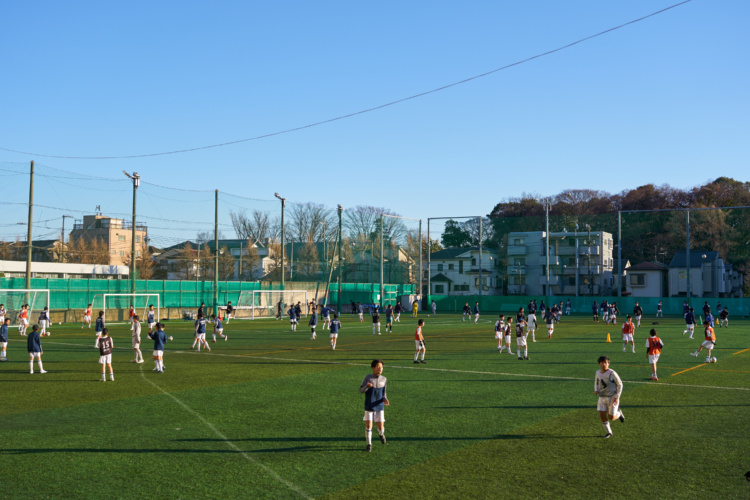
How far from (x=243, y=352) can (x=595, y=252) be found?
6870 cm

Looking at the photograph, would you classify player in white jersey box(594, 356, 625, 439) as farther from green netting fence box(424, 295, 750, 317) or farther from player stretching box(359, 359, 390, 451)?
green netting fence box(424, 295, 750, 317)

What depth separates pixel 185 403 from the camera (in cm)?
1608

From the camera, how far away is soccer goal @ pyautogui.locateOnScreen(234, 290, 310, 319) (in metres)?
60.2

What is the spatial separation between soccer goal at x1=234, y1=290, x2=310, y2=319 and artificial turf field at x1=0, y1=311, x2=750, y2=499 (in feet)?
115

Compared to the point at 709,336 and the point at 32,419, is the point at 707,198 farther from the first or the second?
the point at 32,419

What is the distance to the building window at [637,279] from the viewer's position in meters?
83.8

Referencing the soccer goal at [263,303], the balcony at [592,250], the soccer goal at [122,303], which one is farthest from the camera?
the balcony at [592,250]

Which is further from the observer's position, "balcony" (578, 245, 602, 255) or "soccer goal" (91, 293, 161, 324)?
"balcony" (578, 245, 602, 255)

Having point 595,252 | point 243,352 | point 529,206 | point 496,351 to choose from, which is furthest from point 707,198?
point 243,352

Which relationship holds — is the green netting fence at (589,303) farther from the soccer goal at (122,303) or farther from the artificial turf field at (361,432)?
the artificial turf field at (361,432)

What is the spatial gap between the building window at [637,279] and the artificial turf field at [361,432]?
6231 centimetres

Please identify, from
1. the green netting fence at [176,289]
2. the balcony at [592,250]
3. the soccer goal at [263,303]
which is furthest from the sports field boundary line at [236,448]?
the balcony at [592,250]

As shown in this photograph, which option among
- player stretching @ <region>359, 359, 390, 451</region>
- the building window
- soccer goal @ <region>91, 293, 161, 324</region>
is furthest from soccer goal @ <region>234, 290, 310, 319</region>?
player stretching @ <region>359, 359, 390, 451</region>

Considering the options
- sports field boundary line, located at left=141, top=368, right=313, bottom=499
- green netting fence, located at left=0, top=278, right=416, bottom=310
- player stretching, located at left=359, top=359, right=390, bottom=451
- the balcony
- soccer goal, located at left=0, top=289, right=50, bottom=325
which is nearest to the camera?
sports field boundary line, located at left=141, top=368, right=313, bottom=499
